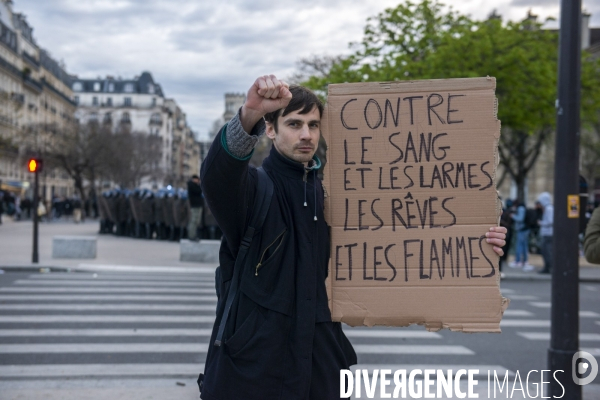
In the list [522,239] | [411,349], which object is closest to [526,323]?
[411,349]

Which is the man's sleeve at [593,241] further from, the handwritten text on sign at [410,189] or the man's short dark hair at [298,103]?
the man's short dark hair at [298,103]

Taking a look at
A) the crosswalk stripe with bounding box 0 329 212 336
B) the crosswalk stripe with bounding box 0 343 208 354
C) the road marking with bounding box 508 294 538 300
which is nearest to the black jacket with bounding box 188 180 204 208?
the road marking with bounding box 508 294 538 300

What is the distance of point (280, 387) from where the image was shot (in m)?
2.48

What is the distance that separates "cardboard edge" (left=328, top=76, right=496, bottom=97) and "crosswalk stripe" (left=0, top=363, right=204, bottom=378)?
4248 millimetres

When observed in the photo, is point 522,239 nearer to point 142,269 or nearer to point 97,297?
point 142,269

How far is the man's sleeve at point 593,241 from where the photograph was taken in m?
4.01

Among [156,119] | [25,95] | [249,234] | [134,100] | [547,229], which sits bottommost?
[547,229]

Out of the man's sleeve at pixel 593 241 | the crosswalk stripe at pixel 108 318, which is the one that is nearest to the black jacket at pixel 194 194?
the crosswalk stripe at pixel 108 318

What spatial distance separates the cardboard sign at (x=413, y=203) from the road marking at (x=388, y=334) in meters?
5.88

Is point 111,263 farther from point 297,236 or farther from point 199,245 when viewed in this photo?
point 297,236

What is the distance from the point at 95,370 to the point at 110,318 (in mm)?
2845

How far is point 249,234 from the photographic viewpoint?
98.4 inches

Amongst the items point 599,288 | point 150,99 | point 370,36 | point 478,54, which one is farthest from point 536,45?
point 150,99

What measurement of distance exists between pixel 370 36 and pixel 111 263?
1334cm
